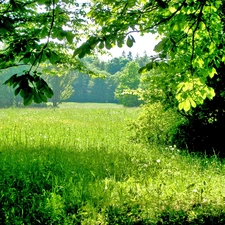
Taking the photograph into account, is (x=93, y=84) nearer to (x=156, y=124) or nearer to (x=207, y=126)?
(x=156, y=124)

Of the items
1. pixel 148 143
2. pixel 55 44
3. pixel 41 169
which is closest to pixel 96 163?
pixel 41 169

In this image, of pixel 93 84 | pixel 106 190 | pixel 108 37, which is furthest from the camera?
pixel 93 84

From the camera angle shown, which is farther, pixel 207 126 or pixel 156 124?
pixel 156 124

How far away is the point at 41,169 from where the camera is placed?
209 inches

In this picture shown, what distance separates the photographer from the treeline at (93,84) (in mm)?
54875

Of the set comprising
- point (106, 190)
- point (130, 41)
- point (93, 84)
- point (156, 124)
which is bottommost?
point (106, 190)

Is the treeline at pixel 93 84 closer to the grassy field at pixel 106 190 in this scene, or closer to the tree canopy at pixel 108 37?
the grassy field at pixel 106 190

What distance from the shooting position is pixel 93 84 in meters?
94.6

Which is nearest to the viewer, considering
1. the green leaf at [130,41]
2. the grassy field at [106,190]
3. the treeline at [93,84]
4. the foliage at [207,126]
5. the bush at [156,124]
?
the green leaf at [130,41]

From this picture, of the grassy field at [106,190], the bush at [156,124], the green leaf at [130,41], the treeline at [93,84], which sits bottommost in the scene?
the grassy field at [106,190]

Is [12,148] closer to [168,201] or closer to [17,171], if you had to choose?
[17,171]

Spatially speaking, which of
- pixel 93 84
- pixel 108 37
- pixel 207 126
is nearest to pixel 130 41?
pixel 108 37

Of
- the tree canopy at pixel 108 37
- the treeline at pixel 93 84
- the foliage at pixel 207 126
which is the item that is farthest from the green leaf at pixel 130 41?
the treeline at pixel 93 84

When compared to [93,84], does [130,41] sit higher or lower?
lower
